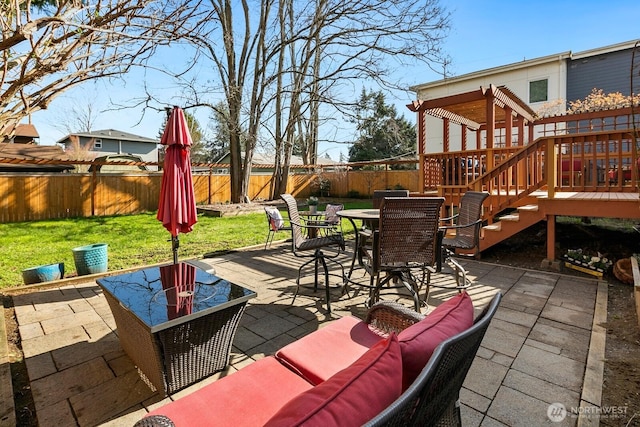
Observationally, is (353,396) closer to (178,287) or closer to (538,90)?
(178,287)

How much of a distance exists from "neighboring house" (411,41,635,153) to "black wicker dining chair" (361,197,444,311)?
34.3 ft

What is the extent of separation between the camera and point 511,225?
530 centimetres

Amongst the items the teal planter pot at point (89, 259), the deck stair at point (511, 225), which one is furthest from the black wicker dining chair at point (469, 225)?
the teal planter pot at point (89, 259)

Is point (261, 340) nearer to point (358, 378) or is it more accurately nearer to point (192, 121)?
point (358, 378)

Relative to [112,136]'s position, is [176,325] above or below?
below

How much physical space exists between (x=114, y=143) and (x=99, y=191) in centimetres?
2224

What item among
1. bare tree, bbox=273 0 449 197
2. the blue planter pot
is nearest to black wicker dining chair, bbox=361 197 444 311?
the blue planter pot

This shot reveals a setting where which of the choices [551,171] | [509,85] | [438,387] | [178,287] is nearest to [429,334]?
[438,387]

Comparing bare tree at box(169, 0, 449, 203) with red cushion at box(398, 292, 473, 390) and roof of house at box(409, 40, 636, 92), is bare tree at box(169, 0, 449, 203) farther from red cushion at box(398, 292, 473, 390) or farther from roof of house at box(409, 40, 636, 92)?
red cushion at box(398, 292, 473, 390)

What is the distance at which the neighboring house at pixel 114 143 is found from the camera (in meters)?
27.3

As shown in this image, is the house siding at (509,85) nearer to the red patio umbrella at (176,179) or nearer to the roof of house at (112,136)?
the red patio umbrella at (176,179)

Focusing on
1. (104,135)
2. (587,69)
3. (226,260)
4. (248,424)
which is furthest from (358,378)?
(104,135)

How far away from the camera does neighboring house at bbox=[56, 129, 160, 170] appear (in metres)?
27.3

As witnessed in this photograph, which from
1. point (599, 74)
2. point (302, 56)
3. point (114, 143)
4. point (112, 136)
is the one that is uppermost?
point (112, 136)
